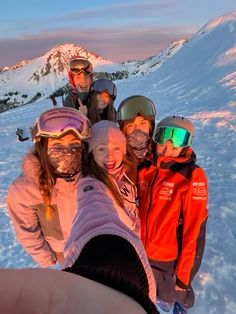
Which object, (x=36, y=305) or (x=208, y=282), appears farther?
(x=208, y=282)

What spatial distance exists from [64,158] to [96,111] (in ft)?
8.23

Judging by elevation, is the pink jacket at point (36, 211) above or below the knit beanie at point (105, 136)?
below

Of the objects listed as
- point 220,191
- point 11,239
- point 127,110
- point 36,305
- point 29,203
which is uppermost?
point 127,110

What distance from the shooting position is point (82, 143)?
2.85 m

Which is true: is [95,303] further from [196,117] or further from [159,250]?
[196,117]

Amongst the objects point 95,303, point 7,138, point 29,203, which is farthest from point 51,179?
point 7,138

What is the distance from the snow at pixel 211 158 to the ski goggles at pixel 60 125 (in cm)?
259

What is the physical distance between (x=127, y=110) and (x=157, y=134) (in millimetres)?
509

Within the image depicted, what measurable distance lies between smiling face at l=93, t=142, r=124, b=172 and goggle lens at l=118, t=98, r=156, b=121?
2.61 feet

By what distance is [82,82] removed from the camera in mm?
5375

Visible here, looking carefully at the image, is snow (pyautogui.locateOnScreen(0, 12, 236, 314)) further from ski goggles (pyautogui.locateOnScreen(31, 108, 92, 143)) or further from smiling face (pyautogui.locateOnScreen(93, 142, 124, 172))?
ski goggles (pyautogui.locateOnScreen(31, 108, 92, 143))

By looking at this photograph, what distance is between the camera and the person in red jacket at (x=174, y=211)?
3004mm

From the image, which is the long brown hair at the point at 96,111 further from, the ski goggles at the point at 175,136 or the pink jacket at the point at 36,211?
the pink jacket at the point at 36,211

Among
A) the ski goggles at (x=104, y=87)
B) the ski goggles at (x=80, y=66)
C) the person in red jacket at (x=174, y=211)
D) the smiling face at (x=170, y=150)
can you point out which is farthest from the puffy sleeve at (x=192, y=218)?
the ski goggles at (x=80, y=66)
